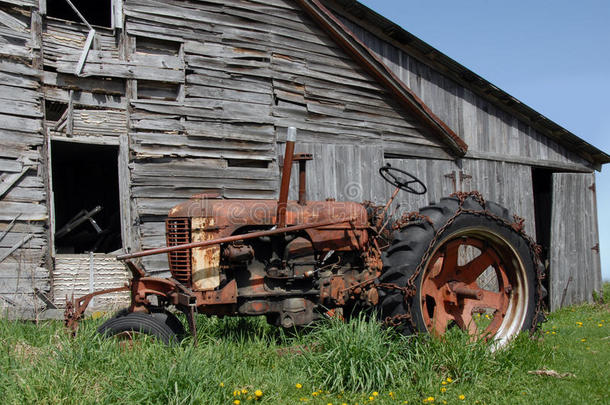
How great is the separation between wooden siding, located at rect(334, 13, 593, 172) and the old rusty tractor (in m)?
5.96

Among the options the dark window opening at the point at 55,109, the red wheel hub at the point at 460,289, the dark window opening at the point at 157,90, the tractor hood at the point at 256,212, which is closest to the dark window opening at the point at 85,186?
the dark window opening at the point at 55,109

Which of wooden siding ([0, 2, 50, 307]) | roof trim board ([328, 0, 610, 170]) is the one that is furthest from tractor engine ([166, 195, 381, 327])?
roof trim board ([328, 0, 610, 170])

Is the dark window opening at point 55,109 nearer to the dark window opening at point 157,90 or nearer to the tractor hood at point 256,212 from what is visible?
the dark window opening at point 157,90

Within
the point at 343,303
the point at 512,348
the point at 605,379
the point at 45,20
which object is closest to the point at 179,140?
the point at 45,20

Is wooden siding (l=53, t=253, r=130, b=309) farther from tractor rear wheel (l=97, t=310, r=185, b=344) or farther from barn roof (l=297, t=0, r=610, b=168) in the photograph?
barn roof (l=297, t=0, r=610, b=168)

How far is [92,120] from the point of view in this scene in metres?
6.95

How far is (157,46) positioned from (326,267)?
4.44m

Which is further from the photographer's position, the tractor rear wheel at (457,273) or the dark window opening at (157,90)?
the dark window opening at (157,90)

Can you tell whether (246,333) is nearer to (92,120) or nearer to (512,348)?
(512,348)

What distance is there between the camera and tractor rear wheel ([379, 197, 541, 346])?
166 inches

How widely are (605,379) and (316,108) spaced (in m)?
5.66

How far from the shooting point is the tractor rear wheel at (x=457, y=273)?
4223mm

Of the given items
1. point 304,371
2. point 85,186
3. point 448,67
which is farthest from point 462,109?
point 85,186

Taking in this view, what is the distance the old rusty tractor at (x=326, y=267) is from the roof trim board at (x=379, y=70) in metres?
4.41
